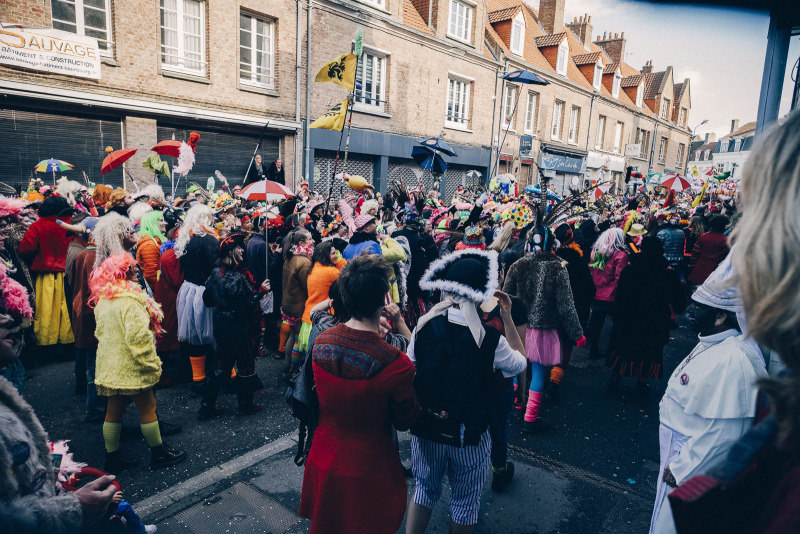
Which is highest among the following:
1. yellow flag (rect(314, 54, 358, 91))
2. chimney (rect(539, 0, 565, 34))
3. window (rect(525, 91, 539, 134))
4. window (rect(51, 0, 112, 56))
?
chimney (rect(539, 0, 565, 34))

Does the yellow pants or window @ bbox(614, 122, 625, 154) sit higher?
window @ bbox(614, 122, 625, 154)

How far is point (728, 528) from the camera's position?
862mm

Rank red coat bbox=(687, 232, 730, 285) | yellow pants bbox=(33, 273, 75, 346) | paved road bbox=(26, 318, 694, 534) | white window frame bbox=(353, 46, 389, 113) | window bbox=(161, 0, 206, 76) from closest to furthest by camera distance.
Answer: paved road bbox=(26, 318, 694, 534) < yellow pants bbox=(33, 273, 75, 346) < red coat bbox=(687, 232, 730, 285) < window bbox=(161, 0, 206, 76) < white window frame bbox=(353, 46, 389, 113)

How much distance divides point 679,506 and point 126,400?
12.4 feet

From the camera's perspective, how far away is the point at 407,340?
298cm

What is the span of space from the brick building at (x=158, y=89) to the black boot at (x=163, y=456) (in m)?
8.94

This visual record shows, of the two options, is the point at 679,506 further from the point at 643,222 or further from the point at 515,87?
the point at 515,87

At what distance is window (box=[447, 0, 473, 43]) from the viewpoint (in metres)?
18.3

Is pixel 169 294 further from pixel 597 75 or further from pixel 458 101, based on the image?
pixel 597 75

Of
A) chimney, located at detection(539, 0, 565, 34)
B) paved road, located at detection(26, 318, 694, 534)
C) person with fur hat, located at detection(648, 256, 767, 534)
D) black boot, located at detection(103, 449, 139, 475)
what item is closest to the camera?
person with fur hat, located at detection(648, 256, 767, 534)

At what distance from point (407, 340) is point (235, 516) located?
1.75 metres

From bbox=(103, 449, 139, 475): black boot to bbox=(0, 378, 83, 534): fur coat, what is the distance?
221cm

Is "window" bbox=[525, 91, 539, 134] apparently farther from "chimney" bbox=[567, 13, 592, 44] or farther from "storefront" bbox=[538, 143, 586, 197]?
"chimney" bbox=[567, 13, 592, 44]

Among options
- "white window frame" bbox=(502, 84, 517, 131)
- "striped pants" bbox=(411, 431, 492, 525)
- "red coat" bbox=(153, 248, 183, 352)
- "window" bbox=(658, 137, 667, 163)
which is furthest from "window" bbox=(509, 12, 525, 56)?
"striped pants" bbox=(411, 431, 492, 525)
